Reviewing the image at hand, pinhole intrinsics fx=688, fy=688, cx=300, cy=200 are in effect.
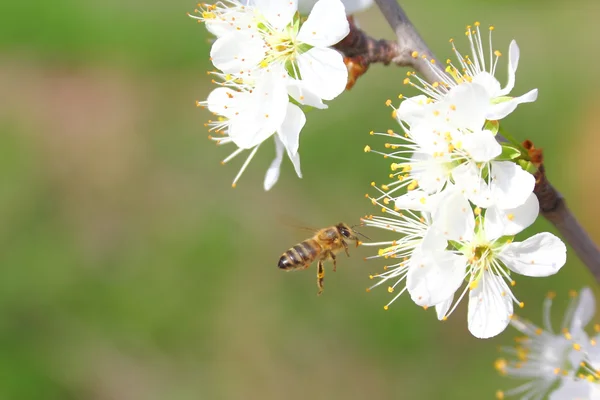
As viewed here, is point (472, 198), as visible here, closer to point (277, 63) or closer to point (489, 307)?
point (489, 307)

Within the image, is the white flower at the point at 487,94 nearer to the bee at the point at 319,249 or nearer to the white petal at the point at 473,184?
the white petal at the point at 473,184

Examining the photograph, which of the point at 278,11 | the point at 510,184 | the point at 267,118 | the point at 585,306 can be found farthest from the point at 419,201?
the point at 585,306

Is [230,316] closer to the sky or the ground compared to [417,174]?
closer to the ground

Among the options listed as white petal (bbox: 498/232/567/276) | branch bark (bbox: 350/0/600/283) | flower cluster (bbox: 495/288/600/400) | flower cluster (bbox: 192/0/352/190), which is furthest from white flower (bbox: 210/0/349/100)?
flower cluster (bbox: 495/288/600/400)

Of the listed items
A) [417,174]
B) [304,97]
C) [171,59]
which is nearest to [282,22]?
[304,97]

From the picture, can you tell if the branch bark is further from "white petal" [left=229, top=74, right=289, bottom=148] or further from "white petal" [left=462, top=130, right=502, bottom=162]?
"white petal" [left=229, top=74, right=289, bottom=148]

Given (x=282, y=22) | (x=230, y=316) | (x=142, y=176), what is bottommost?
(x=230, y=316)

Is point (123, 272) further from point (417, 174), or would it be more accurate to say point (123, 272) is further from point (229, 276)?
point (417, 174)
